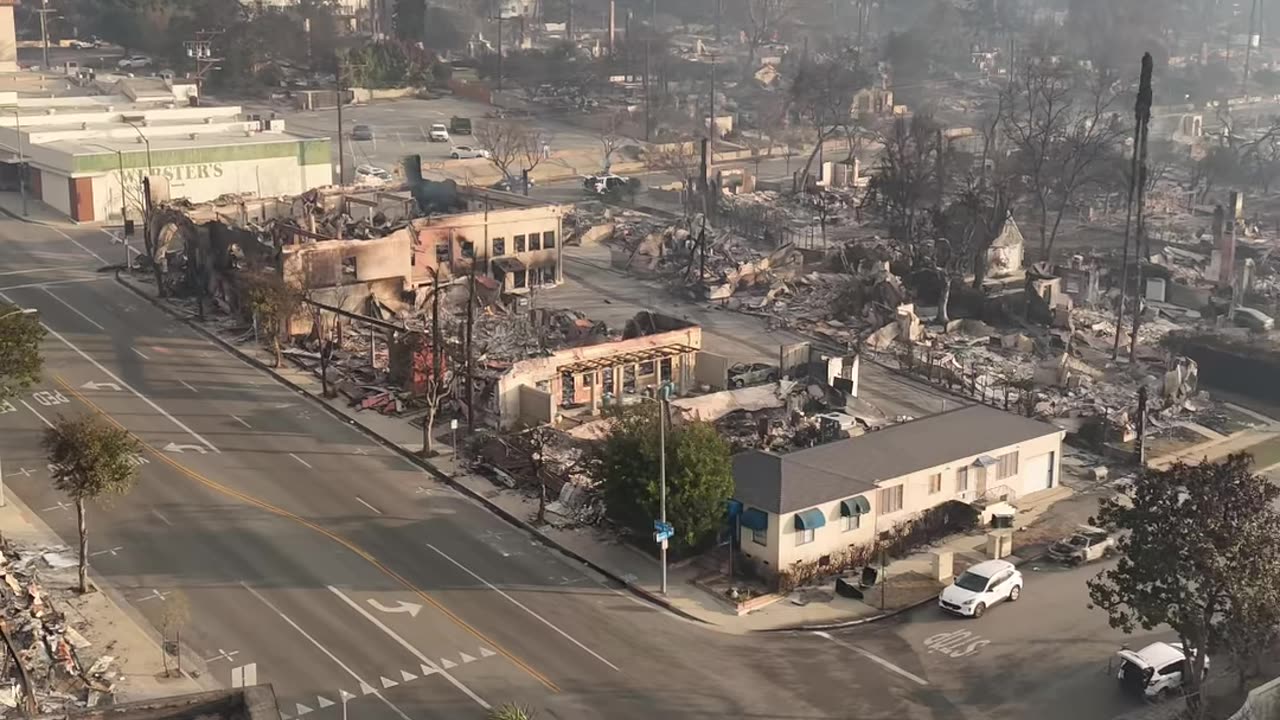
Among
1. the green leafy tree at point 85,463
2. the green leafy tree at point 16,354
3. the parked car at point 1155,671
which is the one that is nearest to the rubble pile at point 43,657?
the green leafy tree at point 85,463

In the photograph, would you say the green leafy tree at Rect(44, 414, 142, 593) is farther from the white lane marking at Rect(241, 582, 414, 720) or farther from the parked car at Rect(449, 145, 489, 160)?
the parked car at Rect(449, 145, 489, 160)

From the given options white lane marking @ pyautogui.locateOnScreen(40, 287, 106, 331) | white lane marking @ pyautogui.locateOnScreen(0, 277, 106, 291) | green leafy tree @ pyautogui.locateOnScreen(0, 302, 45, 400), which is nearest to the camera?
green leafy tree @ pyautogui.locateOnScreen(0, 302, 45, 400)

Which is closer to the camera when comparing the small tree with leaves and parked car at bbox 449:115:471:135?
the small tree with leaves

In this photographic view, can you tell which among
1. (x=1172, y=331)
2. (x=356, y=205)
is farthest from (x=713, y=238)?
(x=1172, y=331)

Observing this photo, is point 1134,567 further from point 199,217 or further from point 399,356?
point 199,217

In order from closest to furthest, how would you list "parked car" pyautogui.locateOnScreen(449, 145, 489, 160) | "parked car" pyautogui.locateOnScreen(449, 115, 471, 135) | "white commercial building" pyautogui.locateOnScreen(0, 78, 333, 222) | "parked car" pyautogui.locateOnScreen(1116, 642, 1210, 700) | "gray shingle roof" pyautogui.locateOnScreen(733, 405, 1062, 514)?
"parked car" pyautogui.locateOnScreen(1116, 642, 1210, 700), "gray shingle roof" pyautogui.locateOnScreen(733, 405, 1062, 514), "white commercial building" pyautogui.locateOnScreen(0, 78, 333, 222), "parked car" pyautogui.locateOnScreen(449, 145, 489, 160), "parked car" pyautogui.locateOnScreen(449, 115, 471, 135)

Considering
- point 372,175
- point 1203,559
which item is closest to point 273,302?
point 1203,559

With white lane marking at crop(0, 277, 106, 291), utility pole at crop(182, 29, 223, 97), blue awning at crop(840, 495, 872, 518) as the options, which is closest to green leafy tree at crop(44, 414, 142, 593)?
blue awning at crop(840, 495, 872, 518)
